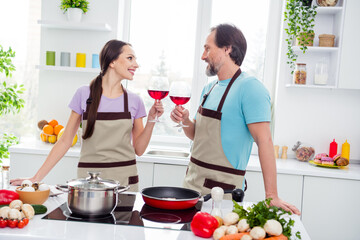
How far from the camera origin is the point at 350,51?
→ 3318 millimetres

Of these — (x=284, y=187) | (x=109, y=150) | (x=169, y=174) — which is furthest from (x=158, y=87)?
(x=284, y=187)

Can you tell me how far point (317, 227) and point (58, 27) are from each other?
277 centimetres

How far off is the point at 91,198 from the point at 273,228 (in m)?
0.62

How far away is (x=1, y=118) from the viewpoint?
4.42 m

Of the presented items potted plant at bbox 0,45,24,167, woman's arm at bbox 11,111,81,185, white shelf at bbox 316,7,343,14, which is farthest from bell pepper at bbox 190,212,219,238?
potted plant at bbox 0,45,24,167

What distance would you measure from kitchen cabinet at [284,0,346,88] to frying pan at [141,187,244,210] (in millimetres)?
2088

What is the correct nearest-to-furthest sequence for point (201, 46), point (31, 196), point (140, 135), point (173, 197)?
point (31, 196) → point (173, 197) → point (140, 135) → point (201, 46)

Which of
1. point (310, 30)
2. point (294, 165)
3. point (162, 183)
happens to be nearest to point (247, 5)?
point (310, 30)

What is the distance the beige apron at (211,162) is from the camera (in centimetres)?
208

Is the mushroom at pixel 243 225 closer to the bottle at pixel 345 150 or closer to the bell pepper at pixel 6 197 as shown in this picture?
the bell pepper at pixel 6 197

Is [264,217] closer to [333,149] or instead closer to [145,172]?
[145,172]

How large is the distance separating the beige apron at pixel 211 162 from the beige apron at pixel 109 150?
1.24ft

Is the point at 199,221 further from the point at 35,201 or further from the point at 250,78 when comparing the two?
the point at 250,78

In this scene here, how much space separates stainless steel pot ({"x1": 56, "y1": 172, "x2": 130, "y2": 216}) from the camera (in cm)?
140
